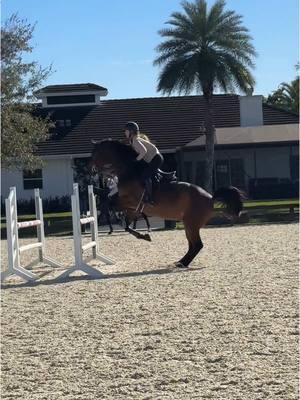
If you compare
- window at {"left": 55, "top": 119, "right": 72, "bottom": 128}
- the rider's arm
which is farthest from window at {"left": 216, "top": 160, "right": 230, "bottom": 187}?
the rider's arm

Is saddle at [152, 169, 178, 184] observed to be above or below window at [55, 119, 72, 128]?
below

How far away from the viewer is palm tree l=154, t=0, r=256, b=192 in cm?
3597

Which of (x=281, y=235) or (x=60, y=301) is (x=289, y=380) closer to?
(x=60, y=301)

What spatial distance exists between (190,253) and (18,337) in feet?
19.0

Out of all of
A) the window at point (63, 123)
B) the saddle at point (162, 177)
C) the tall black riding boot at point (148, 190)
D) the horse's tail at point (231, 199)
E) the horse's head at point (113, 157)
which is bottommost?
the horse's tail at point (231, 199)

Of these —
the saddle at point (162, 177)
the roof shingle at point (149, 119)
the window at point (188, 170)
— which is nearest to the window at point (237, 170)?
the window at point (188, 170)

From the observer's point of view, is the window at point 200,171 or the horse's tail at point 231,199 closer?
the horse's tail at point 231,199

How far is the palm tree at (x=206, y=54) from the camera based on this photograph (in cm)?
3597

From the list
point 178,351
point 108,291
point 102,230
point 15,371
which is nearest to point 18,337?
point 15,371

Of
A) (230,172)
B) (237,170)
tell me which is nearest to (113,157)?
(230,172)

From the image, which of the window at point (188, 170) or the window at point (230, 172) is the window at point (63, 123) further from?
the window at point (230, 172)

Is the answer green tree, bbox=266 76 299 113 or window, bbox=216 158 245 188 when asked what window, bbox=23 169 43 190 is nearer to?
window, bbox=216 158 245 188

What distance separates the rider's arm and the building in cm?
2673

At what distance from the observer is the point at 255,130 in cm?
4162
